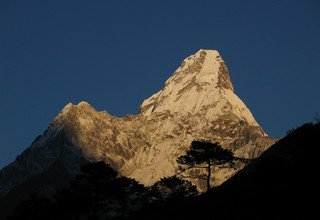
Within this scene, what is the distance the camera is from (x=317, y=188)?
155 ft

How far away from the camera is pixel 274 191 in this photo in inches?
2008

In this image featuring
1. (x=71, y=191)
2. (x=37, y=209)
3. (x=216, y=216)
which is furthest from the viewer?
(x=37, y=209)

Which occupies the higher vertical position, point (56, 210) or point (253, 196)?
point (56, 210)

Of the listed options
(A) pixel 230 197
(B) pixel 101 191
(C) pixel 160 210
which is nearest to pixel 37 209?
(B) pixel 101 191

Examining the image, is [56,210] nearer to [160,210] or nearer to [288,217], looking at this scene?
[160,210]

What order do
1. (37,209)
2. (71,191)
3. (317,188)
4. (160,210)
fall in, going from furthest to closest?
(37,209)
(71,191)
(160,210)
(317,188)

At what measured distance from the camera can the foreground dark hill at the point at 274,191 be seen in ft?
152

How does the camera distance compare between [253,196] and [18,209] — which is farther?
[18,209]

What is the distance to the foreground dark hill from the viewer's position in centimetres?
4647

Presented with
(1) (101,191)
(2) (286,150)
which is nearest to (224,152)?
(1) (101,191)

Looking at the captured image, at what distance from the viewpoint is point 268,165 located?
57.6 m

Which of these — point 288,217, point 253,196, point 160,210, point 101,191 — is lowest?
point 288,217

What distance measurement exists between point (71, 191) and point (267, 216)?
45330 millimetres

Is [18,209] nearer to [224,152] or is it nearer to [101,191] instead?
[101,191]
